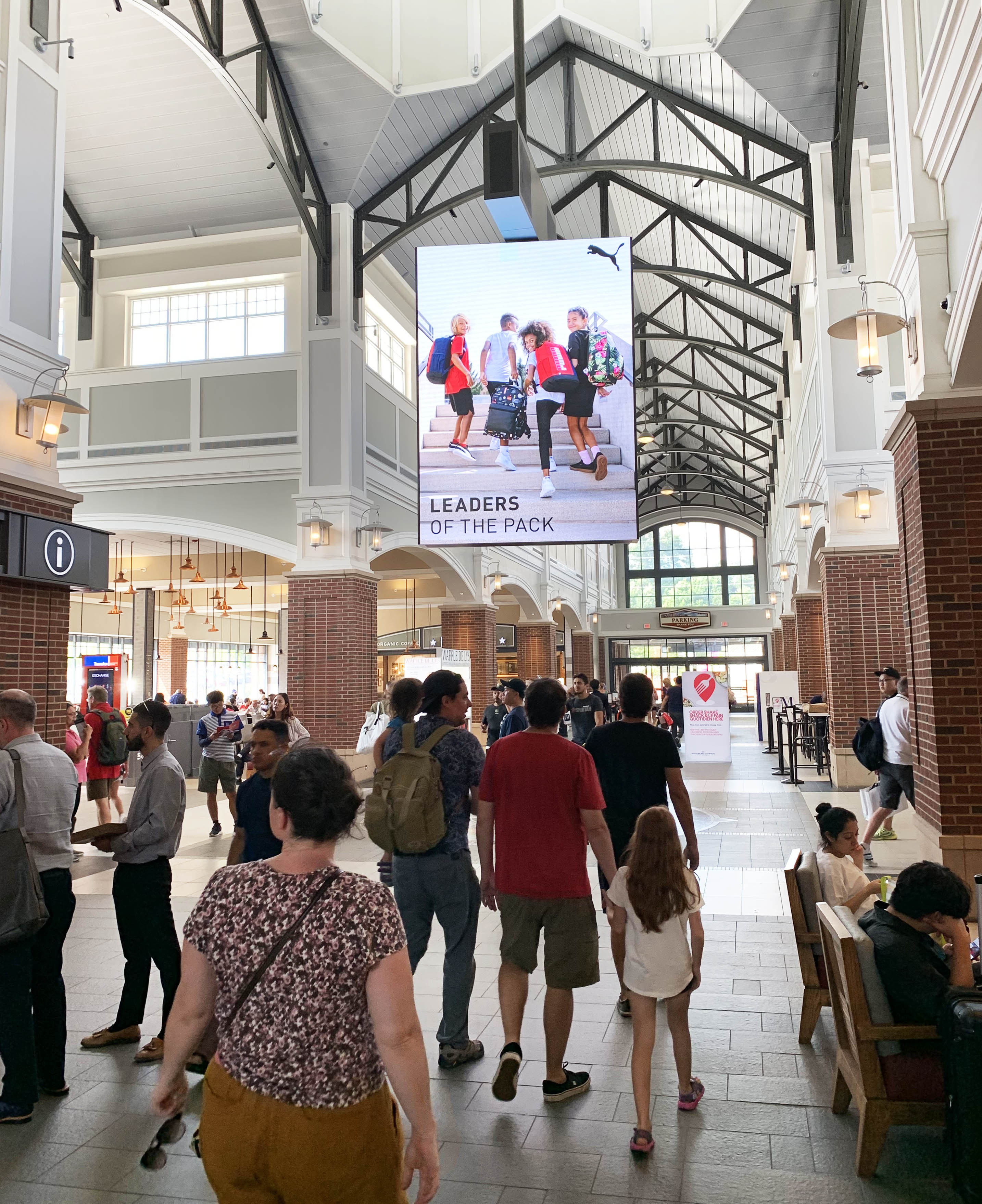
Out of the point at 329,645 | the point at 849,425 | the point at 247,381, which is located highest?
the point at 247,381

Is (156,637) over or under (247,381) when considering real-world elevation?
under

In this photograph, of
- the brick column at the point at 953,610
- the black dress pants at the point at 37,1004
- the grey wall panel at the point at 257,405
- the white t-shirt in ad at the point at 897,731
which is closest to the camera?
the black dress pants at the point at 37,1004

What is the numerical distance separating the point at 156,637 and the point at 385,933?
27502 mm

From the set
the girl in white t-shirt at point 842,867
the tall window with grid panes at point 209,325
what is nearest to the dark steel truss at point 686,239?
the tall window with grid panes at point 209,325

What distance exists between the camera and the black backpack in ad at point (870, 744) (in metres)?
7.79

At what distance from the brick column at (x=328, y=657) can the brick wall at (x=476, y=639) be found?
20.6 ft

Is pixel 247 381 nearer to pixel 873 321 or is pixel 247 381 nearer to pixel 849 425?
pixel 849 425

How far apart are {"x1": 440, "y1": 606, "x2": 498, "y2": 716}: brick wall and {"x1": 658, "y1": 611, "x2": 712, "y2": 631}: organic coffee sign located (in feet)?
73.5

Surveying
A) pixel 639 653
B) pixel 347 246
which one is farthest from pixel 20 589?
pixel 639 653

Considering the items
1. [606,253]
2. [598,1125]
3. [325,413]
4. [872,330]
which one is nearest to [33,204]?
[606,253]

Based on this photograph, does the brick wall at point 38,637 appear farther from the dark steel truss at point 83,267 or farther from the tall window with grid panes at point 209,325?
the dark steel truss at point 83,267

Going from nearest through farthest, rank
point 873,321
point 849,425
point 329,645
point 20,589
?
point 873,321 → point 20,589 → point 849,425 → point 329,645

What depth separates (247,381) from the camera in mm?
14234

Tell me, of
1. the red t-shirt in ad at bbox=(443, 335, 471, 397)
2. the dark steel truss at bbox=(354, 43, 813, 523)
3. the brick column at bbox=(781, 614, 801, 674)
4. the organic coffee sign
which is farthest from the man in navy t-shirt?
the organic coffee sign
